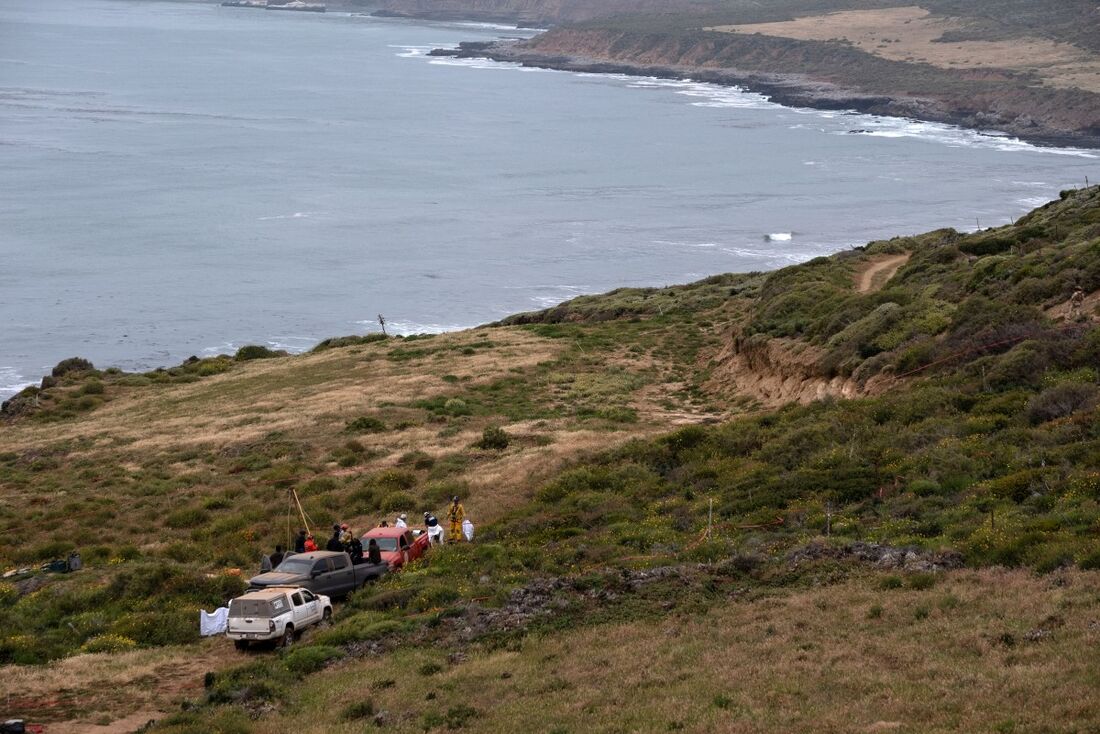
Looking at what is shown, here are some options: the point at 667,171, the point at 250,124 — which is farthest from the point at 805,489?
the point at 250,124

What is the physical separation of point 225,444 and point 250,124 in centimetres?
10552

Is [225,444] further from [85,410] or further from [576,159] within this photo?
[576,159]

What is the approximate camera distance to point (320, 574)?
20328mm

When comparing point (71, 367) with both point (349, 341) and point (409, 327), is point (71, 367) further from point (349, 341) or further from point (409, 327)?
point (409, 327)

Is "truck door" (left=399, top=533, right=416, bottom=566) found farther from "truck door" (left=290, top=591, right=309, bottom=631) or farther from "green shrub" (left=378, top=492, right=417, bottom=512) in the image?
"green shrub" (left=378, top=492, right=417, bottom=512)

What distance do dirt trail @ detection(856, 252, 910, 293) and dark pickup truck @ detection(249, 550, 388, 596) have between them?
25.3 m

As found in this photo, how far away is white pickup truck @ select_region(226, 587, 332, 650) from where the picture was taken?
18203 mm

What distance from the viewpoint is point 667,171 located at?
113 meters

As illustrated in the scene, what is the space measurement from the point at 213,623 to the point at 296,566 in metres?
1.57

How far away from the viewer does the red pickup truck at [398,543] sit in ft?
73.3

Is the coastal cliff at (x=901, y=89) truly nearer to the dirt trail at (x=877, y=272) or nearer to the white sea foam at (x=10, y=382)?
the dirt trail at (x=877, y=272)

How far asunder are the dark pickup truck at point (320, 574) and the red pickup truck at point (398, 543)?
1056 millimetres

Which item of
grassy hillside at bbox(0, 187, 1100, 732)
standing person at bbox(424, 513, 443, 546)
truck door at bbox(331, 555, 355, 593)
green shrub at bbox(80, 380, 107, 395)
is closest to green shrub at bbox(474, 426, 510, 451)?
grassy hillside at bbox(0, 187, 1100, 732)

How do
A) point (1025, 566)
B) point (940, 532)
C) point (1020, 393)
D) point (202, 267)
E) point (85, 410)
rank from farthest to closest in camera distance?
point (202, 267) < point (85, 410) < point (1020, 393) < point (940, 532) < point (1025, 566)
